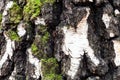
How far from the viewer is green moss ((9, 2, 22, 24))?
6.16 metres

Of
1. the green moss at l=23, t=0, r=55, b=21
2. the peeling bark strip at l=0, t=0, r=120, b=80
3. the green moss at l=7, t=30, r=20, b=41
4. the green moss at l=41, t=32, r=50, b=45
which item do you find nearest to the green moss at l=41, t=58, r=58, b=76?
the peeling bark strip at l=0, t=0, r=120, b=80

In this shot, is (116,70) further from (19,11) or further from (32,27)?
(19,11)

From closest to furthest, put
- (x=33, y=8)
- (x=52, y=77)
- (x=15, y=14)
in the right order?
(x=52, y=77) < (x=33, y=8) < (x=15, y=14)

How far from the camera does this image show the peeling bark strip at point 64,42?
5.47m

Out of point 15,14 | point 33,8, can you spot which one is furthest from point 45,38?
point 15,14

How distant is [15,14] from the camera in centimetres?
620

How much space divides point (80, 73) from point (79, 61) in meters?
0.20

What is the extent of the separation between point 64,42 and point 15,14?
3.91 feet

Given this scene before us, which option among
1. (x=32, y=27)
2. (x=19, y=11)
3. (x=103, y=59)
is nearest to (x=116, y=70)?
(x=103, y=59)

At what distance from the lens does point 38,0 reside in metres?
6.02

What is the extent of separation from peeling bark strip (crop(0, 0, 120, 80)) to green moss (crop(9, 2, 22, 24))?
0.07ft

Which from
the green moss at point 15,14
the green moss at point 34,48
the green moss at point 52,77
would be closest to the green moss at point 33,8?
the green moss at point 15,14

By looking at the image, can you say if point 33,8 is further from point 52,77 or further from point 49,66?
point 52,77

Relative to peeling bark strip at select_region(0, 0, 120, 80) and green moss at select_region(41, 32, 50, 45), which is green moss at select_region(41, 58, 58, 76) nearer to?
peeling bark strip at select_region(0, 0, 120, 80)
